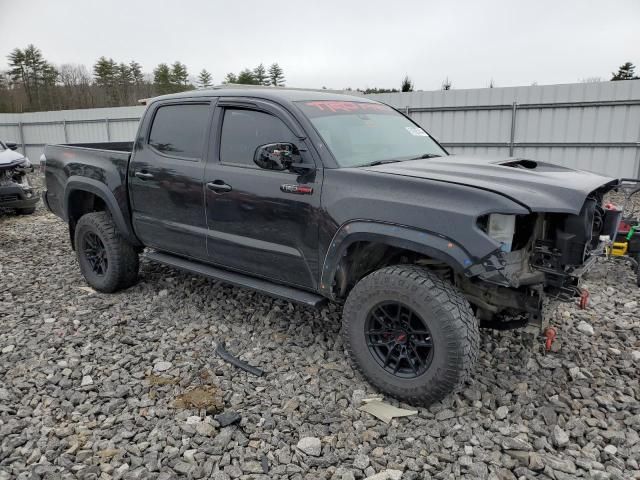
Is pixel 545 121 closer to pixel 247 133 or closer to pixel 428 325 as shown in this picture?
pixel 247 133

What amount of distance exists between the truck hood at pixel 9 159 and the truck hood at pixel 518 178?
7.87m

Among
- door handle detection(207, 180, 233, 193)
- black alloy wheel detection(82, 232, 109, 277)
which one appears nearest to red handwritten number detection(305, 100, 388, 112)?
door handle detection(207, 180, 233, 193)

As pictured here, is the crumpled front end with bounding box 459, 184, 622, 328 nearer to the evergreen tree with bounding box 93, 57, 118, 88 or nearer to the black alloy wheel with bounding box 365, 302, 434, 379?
the black alloy wheel with bounding box 365, 302, 434, 379

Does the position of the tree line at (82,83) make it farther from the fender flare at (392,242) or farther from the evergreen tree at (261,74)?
the fender flare at (392,242)

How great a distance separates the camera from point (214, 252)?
400cm

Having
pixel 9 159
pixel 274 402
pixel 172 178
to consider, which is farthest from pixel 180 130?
pixel 9 159

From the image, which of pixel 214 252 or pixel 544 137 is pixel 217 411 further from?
pixel 544 137

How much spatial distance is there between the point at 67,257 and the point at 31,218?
3.60 metres

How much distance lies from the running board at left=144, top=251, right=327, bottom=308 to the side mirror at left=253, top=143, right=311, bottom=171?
0.88 m

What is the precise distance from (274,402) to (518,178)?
2.03 m

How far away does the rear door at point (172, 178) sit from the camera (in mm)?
4020

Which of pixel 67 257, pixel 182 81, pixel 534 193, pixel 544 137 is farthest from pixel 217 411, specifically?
pixel 182 81

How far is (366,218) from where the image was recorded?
3.03m

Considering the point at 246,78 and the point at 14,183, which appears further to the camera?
the point at 246,78
